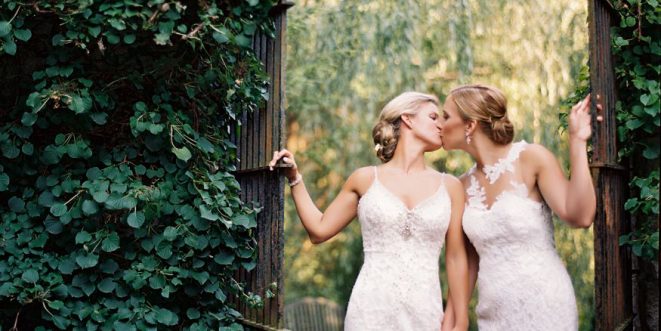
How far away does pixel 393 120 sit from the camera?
11.9 ft

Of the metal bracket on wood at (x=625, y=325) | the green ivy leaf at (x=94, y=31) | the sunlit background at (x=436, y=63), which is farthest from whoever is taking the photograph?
the sunlit background at (x=436, y=63)

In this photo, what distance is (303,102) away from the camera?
804 centimetres

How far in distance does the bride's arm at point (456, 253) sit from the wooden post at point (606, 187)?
1.83 ft

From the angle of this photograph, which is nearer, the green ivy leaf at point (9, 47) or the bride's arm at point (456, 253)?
the green ivy leaf at point (9, 47)

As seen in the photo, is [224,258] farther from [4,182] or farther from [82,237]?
[4,182]

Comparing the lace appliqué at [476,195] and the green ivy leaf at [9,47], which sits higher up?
the green ivy leaf at [9,47]

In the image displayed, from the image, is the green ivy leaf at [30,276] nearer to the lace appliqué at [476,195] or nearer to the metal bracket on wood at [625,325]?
the lace appliqué at [476,195]

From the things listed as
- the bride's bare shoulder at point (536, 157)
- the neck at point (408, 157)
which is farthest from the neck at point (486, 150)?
the neck at point (408, 157)

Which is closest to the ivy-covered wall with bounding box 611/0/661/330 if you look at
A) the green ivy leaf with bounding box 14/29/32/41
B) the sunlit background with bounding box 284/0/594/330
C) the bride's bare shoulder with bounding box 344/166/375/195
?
the bride's bare shoulder with bounding box 344/166/375/195

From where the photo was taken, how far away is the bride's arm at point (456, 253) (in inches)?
138

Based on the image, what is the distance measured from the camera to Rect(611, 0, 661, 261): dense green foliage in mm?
3438

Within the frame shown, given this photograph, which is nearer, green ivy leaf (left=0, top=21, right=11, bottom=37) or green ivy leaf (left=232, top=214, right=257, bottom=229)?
green ivy leaf (left=0, top=21, right=11, bottom=37)

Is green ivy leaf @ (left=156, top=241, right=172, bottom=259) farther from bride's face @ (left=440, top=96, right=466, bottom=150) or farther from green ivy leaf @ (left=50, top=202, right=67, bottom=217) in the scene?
bride's face @ (left=440, top=96, right=466, bottom=150)

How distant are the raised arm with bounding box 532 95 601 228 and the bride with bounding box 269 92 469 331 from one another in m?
0.40
